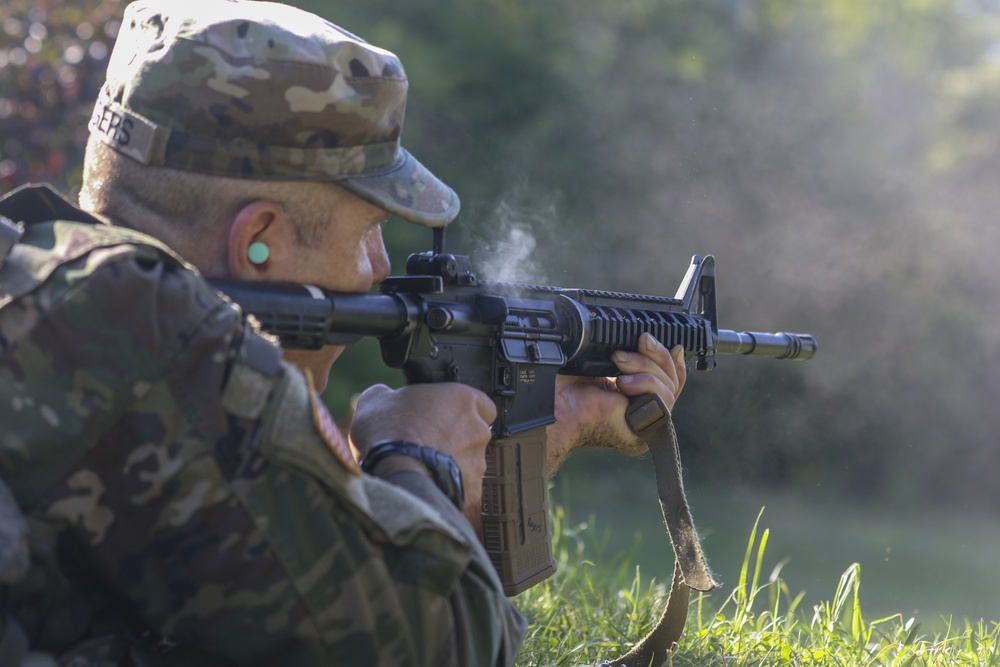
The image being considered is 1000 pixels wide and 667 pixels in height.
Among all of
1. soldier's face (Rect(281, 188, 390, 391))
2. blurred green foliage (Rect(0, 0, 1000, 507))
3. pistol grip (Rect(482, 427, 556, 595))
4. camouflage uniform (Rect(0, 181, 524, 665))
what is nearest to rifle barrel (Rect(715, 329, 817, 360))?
pistol grip (Rect(482, 427, 556, 595))

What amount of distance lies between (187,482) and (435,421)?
0.71 meters

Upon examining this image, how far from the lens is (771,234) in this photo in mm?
11898

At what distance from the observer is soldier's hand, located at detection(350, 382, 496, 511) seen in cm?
216

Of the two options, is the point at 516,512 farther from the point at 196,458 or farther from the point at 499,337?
the point at 196,458

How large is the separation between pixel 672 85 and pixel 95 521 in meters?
11.4

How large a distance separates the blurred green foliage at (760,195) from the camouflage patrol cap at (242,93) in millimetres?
6591

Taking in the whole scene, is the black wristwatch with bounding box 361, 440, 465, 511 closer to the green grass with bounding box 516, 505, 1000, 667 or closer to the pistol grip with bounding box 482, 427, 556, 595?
the pistol grip with bounding box 482, 427, 556, 595

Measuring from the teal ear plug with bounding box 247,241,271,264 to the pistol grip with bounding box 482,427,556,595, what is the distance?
2.83ft

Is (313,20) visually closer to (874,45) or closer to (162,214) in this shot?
(162,214)

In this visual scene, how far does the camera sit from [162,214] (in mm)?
2031

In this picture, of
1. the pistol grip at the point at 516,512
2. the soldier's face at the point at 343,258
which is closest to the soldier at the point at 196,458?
the soldier's face at the point at 343,258

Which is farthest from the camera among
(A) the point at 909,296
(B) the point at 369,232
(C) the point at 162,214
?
(A) the point at 909,296

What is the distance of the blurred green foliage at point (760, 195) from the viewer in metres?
10.2

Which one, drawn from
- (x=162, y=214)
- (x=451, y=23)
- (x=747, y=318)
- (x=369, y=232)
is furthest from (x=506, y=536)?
(x=747, y=318)
